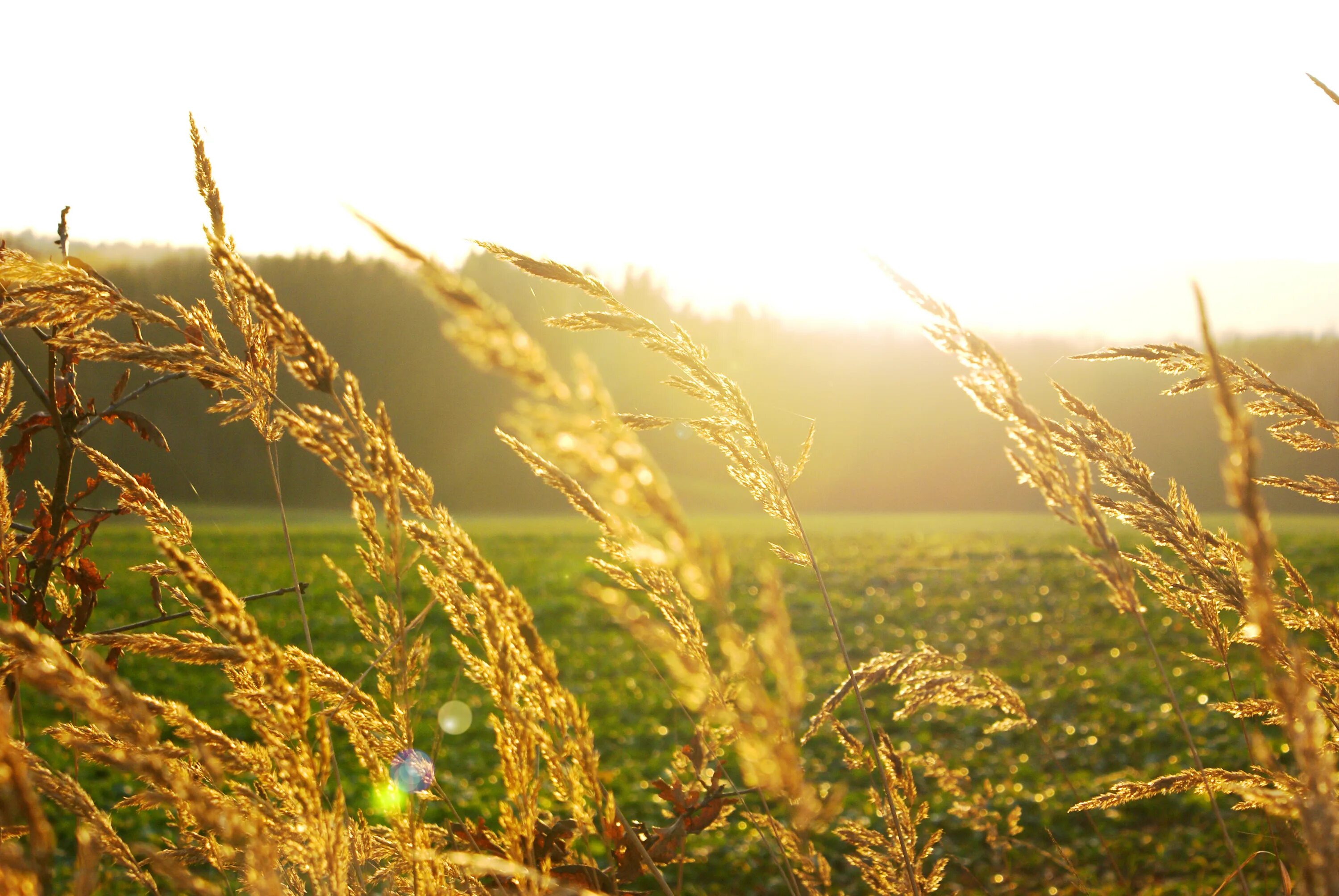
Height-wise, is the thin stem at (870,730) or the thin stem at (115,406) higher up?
the thin stem at (115,406)

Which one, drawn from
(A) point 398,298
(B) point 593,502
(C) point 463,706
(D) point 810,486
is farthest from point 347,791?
(D) point 810,486

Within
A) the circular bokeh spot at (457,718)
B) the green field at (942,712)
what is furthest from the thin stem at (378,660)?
the circular bokeh spot at (457,718)

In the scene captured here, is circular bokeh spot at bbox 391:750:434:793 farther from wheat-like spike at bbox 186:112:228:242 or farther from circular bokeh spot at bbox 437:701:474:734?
circular bokeh spot at bbox 437:701:474:734

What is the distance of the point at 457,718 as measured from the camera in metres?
8.32

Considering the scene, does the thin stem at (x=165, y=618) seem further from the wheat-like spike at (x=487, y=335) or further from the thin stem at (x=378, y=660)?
the wheat-like spike at (x=487, y=335)

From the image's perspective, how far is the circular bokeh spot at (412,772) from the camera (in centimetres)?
122

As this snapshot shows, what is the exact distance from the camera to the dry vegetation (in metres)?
0.73

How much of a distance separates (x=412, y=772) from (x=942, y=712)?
7.38 m

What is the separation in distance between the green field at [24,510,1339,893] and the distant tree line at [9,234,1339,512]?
49.2 ft

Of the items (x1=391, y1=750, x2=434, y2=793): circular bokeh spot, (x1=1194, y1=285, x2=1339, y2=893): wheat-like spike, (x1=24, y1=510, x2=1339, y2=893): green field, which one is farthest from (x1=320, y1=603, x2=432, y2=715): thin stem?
(x1=1194, y1=285, x2=1339, y2=893): wheat-like spike

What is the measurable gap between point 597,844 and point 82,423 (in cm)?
476

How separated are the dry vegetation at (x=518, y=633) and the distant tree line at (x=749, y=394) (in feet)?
96.5

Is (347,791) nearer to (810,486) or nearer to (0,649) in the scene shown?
(0,649)

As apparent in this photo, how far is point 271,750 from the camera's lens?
0.85 meters
